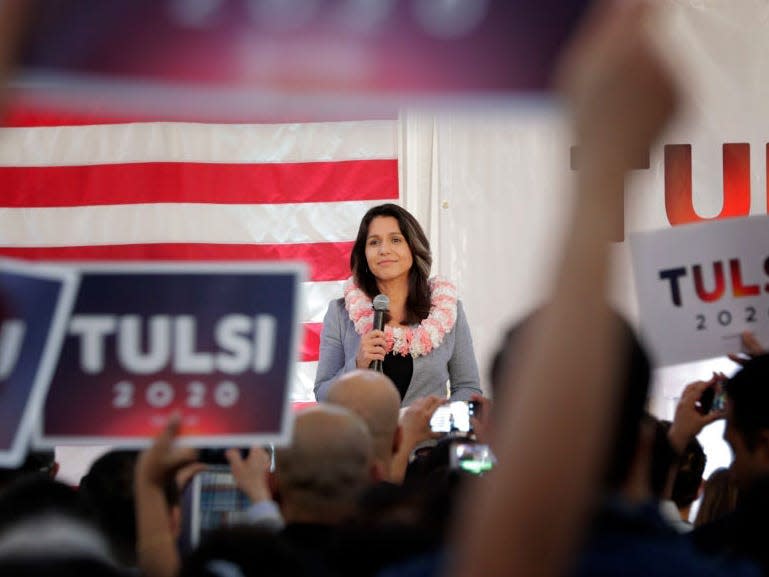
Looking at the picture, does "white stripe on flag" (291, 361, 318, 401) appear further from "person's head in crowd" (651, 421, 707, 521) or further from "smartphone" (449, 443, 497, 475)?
"smartphone" (449, 443, 497, 475)

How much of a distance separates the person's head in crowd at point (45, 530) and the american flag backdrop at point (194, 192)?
4.57 m

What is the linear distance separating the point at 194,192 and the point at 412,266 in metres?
1.92

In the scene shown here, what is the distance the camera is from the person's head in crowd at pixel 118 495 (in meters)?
2.13

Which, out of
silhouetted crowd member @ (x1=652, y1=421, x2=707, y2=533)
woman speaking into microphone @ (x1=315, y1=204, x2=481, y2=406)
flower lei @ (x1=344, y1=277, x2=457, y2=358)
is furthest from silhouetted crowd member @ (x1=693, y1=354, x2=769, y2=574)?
flower lei @ (x1=344, y1=277, x2=457, y2=358)

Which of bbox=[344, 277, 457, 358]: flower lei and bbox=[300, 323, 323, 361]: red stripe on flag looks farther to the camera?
bbox=[300, 323, 323, 361]: red stripe on flag

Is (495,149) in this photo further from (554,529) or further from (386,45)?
(554,529)

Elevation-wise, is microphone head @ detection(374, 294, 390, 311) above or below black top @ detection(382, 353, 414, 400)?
above

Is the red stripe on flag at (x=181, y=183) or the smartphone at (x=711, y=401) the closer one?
the smartphone at (x=711, y=401)

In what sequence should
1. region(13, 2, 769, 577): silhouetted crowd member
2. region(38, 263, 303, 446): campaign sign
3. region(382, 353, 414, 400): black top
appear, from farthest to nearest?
1. region(382, 353, 414, 400): black top
2. region(38, 263, 303, 446): campaign sign
3. region(13, 2, 769, 577): silhouetted crowd member

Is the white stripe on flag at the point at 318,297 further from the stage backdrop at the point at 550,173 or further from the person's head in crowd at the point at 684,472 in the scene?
the person's head in crowd at the point at 684,472

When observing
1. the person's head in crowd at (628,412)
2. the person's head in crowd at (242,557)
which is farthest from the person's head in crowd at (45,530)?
the person's head in crowd at (628,412)

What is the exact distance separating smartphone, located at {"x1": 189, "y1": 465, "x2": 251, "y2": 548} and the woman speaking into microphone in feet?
5.85

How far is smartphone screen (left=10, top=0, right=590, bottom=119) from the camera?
1373 mm

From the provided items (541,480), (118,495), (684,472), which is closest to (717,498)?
(684,472)
